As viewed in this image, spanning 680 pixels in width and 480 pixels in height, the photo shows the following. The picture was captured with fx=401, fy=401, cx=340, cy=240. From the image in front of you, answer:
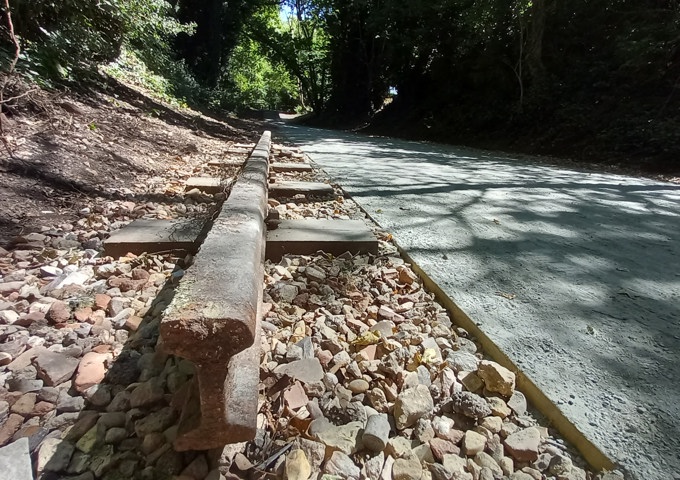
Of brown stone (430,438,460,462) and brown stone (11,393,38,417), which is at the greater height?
brown stone (430,438,460,462)

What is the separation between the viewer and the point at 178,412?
968mm

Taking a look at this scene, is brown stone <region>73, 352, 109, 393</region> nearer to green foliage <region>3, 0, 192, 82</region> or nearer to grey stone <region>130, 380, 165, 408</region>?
grey stone <region>130, 380, 165, 408</region>

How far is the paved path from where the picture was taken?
99cm

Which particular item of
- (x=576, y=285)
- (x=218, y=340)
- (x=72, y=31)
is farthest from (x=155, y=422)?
(x=72, y=31)

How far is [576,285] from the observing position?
5.47ft

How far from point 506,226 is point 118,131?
3.78 meters

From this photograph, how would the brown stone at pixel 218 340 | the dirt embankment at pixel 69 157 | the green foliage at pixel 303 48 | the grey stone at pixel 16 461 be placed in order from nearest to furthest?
the brown stone at pixel 218 340 < the grey stone at pixel 16 461 < the dirt embankment at pixel 69 157 < the green foliage at pixel 303 48

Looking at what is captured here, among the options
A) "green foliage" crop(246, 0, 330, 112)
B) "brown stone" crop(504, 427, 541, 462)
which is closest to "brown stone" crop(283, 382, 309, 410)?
"brown stone" crop(504, 427, 541, 462)

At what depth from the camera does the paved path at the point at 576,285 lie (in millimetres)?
992

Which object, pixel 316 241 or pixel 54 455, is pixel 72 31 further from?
pixel 54 455

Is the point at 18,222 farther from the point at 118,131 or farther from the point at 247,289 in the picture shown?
the point at 118,131

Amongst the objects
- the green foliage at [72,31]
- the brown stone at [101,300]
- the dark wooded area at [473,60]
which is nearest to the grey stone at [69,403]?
the brown stone at [101,300]

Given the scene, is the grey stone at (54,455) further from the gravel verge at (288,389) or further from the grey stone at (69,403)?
the grey stone at (69,403)

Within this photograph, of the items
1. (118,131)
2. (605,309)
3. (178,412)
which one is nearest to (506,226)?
(605,309)
